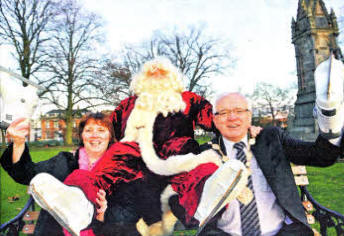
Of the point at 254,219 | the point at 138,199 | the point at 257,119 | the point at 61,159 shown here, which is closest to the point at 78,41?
the point at 61,159

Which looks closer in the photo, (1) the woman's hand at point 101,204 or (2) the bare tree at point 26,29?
(1) the woman's hand at point 101,204

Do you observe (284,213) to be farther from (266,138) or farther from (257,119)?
(257,119)

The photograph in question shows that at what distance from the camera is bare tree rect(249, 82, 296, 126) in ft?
6.73

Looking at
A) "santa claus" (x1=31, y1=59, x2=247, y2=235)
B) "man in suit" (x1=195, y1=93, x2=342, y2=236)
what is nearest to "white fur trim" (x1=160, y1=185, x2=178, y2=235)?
"santa claus" (x1=31, y1=59, x2=247, y2=235)

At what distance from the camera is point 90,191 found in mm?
1700

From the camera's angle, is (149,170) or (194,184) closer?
(194,184)

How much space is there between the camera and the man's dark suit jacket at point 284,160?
1709 millimetres

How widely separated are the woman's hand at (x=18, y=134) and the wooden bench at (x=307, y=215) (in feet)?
1.32

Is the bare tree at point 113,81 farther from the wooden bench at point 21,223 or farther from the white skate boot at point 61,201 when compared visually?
the wooden bench at point 21,223

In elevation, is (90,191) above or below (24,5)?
below

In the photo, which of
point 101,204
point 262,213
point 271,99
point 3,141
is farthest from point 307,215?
point 3,141

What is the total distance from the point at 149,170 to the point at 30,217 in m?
1.04

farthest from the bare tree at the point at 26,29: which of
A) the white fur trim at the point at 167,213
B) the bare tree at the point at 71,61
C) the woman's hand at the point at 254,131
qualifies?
the woman's hand at the point at 254,131

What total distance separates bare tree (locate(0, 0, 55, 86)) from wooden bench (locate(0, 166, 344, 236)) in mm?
1133
